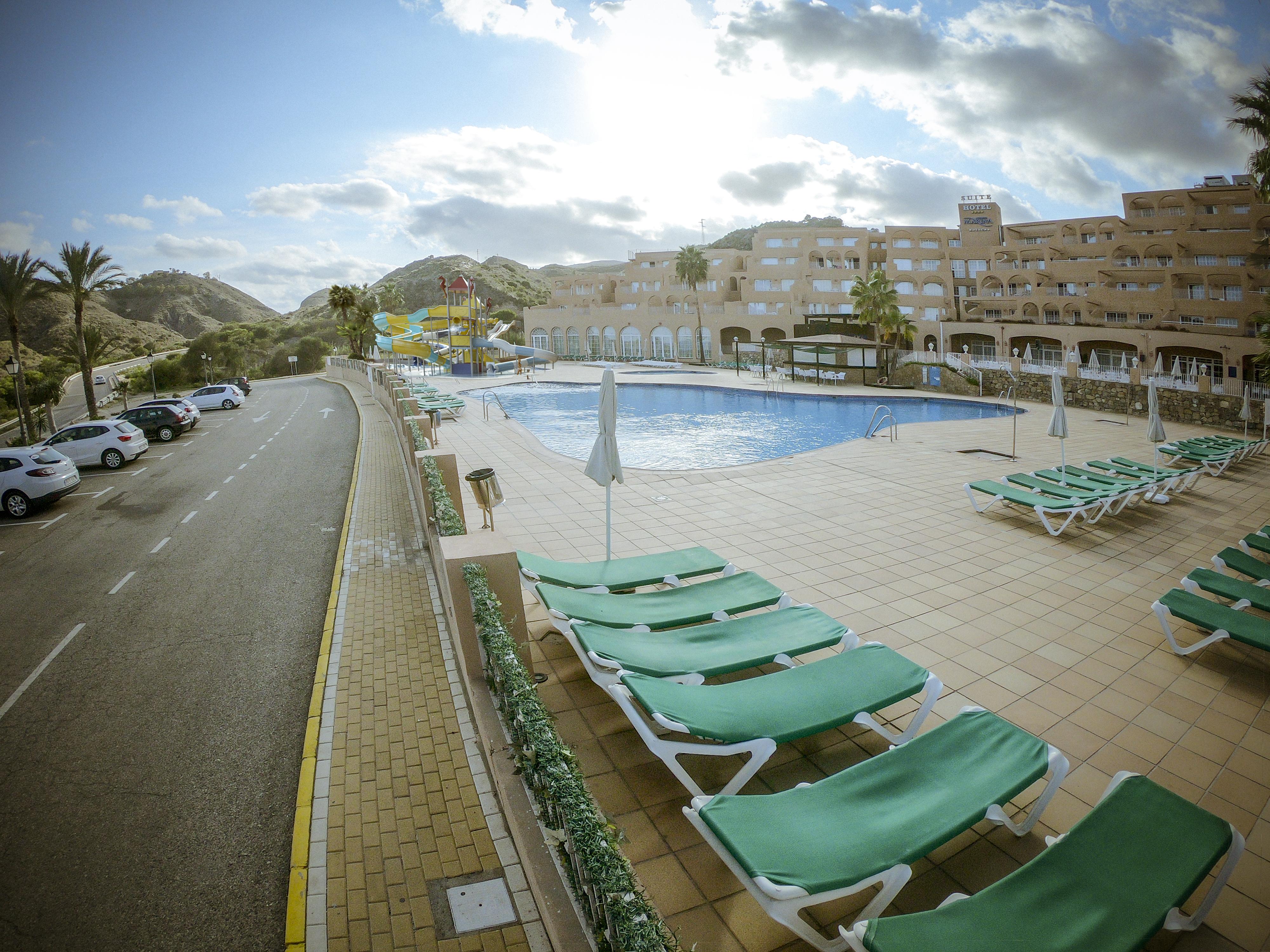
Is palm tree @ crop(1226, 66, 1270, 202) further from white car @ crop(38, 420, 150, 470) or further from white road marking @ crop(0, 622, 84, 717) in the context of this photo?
white car @ crop(38, 420, 150, 470)

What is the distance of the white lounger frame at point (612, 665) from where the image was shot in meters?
4.65

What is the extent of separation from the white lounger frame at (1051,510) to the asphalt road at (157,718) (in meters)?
9.58

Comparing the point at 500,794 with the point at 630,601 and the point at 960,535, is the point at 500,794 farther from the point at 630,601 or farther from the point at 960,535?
the point at 960,535

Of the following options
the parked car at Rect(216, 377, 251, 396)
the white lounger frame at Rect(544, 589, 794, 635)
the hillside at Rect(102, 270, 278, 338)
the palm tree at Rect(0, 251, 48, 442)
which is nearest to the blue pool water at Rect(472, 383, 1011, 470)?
the white lounger frame at Rect(544, 589, 794, 635)

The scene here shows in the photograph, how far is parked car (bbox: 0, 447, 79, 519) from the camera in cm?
1320

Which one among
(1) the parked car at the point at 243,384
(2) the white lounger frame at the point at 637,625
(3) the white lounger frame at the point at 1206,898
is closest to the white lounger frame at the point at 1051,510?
(2) the white lounger frame at the point at 637,625

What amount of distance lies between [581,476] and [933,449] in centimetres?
911

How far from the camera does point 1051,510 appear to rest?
30.6ft

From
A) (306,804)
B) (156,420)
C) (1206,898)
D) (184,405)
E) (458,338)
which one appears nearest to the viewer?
(1206,898)

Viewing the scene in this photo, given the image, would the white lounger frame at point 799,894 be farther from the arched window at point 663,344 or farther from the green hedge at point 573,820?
the arched window at point 663,344

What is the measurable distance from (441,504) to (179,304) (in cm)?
12427

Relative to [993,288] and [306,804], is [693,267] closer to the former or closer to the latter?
[993,288]

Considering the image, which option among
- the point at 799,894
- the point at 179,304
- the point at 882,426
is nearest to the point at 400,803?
the point at 799,894

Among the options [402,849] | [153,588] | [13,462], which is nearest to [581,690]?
[402,849]
